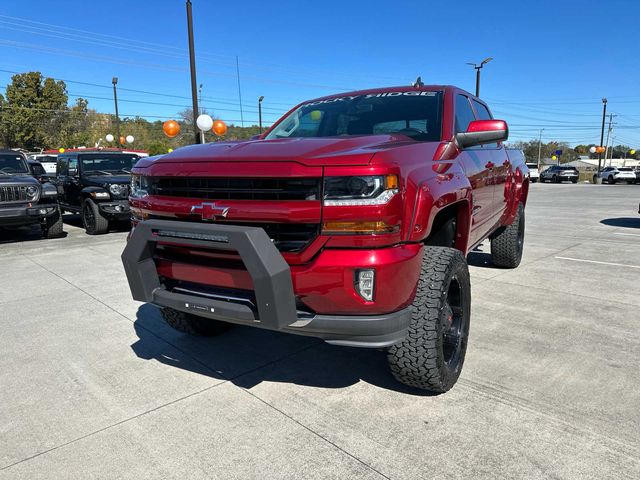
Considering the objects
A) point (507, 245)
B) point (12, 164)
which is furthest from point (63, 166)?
point (507, 245)

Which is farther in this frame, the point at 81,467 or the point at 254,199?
the point at 254,199

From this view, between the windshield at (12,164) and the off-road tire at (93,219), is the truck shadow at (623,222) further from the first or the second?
the windshield at (12,164)

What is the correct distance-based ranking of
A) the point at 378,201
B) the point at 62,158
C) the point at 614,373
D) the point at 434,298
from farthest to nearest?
1. the point at 62,158
2. the point at 614,373
3. the point at 434,298
4. the point at 378,201

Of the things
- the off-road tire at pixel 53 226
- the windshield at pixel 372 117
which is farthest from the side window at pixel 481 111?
the off-road tire at pixel 53 226

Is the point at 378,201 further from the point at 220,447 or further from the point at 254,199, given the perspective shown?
the point at 220,447

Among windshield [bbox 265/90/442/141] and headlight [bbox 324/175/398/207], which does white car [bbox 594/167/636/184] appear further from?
headlight [bbox 324/175/398/207]

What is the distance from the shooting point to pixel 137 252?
2.61 m

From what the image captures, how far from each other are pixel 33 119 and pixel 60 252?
54502mm

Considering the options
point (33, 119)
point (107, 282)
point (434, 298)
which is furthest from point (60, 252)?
point (33, 119)

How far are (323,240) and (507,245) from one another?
13.6 feet

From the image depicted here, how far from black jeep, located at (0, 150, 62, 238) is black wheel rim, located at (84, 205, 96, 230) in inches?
22.2

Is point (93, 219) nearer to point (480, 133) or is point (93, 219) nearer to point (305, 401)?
point (305, 401)

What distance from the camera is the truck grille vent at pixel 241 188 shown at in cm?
222

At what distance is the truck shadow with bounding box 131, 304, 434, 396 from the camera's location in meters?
3.00
